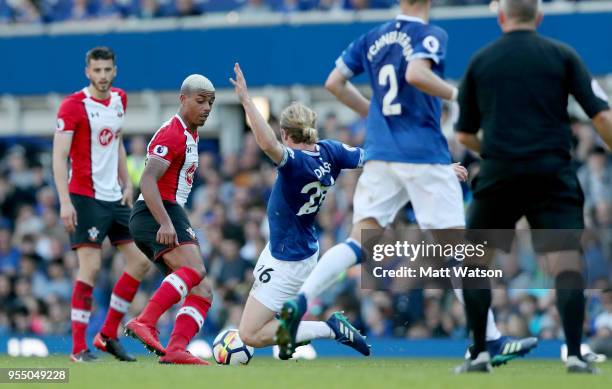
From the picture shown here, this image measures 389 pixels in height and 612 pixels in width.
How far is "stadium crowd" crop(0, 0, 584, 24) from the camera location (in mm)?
19359

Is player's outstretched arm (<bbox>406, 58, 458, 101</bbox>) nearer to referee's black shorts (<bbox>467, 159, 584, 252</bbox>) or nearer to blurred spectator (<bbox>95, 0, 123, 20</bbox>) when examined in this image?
referee's black shorts (<bbox>467, 159, 584, 252</bbox>)

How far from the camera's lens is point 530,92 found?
7887 millimetres

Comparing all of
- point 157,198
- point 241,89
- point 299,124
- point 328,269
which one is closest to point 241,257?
point 157,198

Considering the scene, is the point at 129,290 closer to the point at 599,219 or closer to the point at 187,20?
the point at 599,219

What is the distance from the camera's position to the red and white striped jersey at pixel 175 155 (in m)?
9.96

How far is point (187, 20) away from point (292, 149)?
10.9 metres

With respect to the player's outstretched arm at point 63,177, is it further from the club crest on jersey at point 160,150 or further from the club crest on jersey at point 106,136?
the club crest on jersey at point 160,150

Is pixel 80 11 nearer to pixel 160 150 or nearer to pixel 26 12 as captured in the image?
pixel 26 12

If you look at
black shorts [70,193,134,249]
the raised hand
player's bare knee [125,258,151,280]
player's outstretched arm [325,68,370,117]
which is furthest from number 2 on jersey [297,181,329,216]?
black shorts [70,193,134,249]

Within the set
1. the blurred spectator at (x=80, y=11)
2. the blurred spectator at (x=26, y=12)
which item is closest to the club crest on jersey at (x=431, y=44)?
the blurred spectator at (x=80, y=11)

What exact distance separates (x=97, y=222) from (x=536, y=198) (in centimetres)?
466

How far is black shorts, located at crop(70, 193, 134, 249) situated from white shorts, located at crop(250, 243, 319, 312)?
1669 mm

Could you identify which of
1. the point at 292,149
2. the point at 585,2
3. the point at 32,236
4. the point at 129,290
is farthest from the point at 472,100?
the point at 32,236

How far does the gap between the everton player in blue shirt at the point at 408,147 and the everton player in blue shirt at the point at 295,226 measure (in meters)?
0.69
